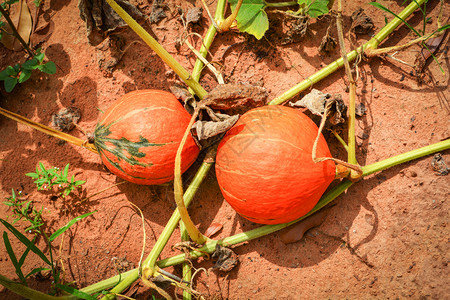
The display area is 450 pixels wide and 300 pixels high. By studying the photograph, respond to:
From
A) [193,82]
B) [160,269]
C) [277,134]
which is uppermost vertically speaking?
[193,82]

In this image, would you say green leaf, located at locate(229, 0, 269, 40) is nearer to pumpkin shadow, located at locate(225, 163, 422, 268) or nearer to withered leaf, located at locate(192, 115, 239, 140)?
withered leaf, located at locate(192, 115, 239, 140)

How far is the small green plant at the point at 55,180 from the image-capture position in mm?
2684

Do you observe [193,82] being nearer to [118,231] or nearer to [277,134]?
[277,134]

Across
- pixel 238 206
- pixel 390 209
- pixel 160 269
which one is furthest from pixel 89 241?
pixel 390 209

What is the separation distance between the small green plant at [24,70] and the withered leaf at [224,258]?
80.6 inches

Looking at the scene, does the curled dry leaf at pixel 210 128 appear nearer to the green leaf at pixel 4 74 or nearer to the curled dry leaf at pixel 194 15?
the curled dry leaf at pixel 194 15

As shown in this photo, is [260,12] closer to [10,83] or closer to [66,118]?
[66,118]

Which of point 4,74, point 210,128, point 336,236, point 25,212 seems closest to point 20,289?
point 25,212

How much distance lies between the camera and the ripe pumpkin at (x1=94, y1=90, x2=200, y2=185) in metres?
2.23

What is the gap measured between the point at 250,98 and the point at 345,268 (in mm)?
1487

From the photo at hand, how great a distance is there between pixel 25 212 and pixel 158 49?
1781 millimetres

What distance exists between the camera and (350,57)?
2584mm

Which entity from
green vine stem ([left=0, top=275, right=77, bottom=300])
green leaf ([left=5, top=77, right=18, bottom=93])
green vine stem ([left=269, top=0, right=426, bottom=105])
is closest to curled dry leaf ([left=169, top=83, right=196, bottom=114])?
green vine stem ([left=269, top=0, right=426, bottom=105])

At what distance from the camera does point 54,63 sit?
2.95 m
